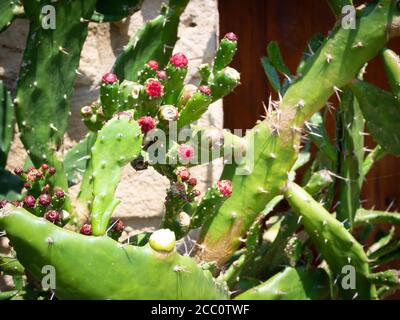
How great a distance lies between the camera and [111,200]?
3.99ft

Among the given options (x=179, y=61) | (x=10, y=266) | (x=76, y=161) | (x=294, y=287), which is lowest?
(x=294, y=287)

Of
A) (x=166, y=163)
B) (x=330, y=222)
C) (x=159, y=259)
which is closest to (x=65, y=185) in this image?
(x=166, y=163)

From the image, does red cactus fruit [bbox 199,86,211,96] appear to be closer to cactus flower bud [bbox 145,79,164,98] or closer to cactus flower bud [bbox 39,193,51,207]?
cactus flower bud [bbox 145,79,164,98]

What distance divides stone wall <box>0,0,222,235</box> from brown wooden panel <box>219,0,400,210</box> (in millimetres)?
340

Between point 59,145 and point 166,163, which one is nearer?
point 166,163

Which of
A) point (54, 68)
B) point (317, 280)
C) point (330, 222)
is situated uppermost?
point (54, 68)

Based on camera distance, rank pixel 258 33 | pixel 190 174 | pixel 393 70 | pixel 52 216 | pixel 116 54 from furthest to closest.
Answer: pixel 258 33 < pixel 116 54 < pixel 393 70 < pixel 190 174 < pixel 52 216

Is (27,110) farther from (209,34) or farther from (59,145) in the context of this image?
(209,34)

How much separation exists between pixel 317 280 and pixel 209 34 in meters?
0.91

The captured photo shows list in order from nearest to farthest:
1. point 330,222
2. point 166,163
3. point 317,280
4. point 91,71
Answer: point 166,163 < point 330,222 < point 317,280 < point 91,71

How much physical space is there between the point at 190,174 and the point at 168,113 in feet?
0.64

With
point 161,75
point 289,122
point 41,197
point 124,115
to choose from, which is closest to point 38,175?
point 41,197

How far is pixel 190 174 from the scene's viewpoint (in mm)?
1419

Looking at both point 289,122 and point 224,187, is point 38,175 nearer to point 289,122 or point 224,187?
point 224,187
